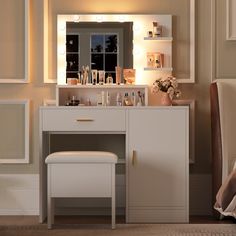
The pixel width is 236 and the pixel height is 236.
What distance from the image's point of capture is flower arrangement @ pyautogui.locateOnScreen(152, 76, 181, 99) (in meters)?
4.56

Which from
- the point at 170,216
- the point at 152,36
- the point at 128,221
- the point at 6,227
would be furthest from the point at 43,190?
the point at 152,36

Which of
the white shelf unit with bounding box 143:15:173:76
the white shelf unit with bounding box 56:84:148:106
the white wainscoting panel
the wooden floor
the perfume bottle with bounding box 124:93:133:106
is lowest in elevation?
the wooden floor

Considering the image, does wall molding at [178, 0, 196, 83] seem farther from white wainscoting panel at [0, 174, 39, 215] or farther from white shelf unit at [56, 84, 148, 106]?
white wainscoting panel at [0, 174, 39, 215]

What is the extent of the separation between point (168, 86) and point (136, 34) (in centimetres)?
56

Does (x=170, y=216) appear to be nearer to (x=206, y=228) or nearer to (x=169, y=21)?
(x=206, y=228)

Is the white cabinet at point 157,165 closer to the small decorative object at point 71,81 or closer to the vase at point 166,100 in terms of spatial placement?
the vase at point 166,100

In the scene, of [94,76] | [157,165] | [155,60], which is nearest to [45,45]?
[94,76]

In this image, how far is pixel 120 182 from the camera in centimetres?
480

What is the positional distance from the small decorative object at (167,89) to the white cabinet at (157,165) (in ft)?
0.87

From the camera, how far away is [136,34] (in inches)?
188

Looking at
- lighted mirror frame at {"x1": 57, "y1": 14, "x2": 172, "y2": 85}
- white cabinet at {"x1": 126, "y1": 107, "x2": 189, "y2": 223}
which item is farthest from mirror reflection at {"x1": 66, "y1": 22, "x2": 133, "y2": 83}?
white cabinet at {"x1": 126, "y1": 107, "x2": 189, "y2": 223}

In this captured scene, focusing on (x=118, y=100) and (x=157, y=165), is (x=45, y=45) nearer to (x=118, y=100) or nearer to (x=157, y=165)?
(x=118, y=100)

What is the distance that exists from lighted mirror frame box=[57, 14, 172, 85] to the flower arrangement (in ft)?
0.55

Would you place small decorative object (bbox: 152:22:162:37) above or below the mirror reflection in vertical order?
above
